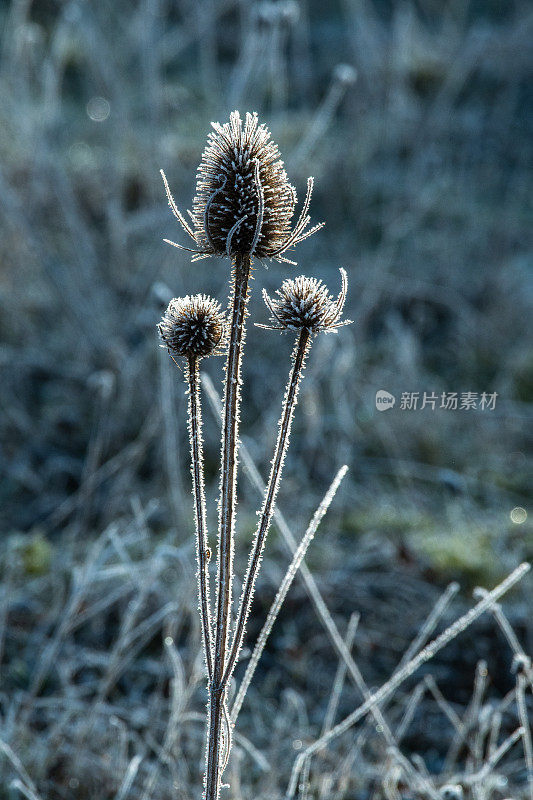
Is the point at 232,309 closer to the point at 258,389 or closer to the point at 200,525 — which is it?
the point at 200,525

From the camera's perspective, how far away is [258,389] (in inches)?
155

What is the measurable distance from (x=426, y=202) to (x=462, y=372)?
4.31 feet

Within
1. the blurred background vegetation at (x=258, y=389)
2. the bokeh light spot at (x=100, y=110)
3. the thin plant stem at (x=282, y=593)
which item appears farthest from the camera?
the bokeh light spot at (x=100, y=110)

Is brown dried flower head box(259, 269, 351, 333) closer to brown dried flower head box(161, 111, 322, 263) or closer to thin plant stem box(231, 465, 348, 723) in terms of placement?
brown dried flower head box(161, 111, 322, 263)

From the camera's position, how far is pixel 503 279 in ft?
16.2

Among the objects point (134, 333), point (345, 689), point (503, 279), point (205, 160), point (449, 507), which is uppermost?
point (503, 279)

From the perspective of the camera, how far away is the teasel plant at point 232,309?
1.06 metres

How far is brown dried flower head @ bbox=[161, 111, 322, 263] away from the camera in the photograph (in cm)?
105

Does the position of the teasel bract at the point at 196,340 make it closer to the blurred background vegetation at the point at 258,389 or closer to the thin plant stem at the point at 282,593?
the thin plant stem at the point at 282,593

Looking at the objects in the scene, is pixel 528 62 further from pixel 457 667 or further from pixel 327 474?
pixel 457 667

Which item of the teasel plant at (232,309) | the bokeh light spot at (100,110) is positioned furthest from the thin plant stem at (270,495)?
the bokeh light spot at (100,110)

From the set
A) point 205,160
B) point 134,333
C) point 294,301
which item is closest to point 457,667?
point 294,301

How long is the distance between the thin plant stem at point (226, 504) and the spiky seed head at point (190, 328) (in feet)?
0.16

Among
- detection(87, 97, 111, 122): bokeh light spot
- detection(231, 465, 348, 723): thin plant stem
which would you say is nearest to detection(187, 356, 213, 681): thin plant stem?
detection(231, 465, 348, 723): thin plant stem
